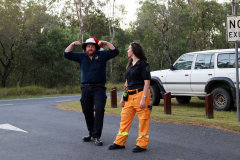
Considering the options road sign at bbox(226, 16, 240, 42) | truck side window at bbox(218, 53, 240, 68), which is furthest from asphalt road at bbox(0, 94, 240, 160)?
truck side window at bbox(218, 53, 240, 68)

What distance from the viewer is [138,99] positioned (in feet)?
16.9

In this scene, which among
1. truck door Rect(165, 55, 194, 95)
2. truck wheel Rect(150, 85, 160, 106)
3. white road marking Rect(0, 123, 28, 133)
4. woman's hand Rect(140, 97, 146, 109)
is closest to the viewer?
woman's hand Rect(140, 97, 146, 109)

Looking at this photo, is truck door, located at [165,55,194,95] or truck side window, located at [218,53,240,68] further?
truck door, located at [165,55,194,95]

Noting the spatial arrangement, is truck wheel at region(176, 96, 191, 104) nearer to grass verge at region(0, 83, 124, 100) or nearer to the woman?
the woman

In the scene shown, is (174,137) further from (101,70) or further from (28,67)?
(28,67)

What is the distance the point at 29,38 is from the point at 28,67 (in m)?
3.19

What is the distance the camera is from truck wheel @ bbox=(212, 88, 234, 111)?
33.9 ft

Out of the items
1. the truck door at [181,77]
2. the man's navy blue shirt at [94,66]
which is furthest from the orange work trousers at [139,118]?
the truck door at [181,77]

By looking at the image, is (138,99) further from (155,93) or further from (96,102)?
(155,93)

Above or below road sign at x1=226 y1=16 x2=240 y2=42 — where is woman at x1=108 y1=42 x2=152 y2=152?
below

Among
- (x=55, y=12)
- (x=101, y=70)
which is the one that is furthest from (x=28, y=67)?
(x=101, y=70)

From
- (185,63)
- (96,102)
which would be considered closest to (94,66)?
(96,102)

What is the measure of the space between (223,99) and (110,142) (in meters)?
5.93

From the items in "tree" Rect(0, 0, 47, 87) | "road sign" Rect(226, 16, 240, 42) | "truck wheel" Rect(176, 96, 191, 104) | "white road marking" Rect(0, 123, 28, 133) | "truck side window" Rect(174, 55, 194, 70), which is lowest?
"white road marking" Rect(0, 123, 28, 133)
